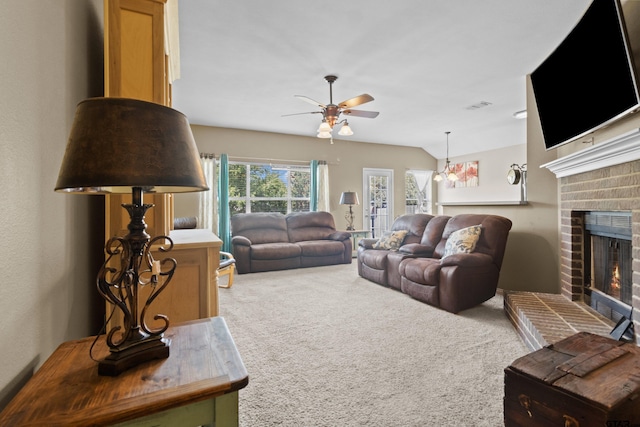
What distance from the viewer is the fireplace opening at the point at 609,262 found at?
Result: 215cm

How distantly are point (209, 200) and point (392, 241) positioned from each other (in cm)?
339

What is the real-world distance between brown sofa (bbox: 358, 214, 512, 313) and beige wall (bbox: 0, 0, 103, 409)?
9.82ft

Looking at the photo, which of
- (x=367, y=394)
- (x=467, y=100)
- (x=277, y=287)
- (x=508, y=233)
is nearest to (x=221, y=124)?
(x=277, y=287)

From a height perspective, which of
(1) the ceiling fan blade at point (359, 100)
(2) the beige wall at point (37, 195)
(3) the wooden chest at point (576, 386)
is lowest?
(3) the wooden chest at point (576, 386)

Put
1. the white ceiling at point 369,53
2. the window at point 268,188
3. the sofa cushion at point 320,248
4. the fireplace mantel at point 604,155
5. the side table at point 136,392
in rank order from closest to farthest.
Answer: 1. the side table at point 136,392
2. the fireplace mantel at point 604,155
3. the white ceiling at point 369,53
4. the sofa cushion at point 320,248
5. the window at point 268,188

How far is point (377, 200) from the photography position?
25.6ft

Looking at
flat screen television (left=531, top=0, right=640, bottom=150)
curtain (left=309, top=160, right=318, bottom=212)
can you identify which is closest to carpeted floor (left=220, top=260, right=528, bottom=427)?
flat screen television (left=531, top=0, right=640, bottom=150)

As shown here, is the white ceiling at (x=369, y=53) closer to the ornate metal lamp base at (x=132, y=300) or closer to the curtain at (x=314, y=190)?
the curtain at (x=314, y=190)

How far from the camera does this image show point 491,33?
287 centimetres

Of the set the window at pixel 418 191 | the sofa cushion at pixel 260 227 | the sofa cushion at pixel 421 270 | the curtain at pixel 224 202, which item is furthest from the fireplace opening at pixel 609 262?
the window at pixel 418 191

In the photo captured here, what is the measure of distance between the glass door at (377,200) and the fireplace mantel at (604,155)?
4869 millimetres

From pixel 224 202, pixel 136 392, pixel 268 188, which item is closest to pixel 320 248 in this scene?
pixel 268 188

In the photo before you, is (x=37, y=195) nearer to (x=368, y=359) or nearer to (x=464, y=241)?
(x=368, y=359)

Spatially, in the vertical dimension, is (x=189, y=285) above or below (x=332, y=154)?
below
